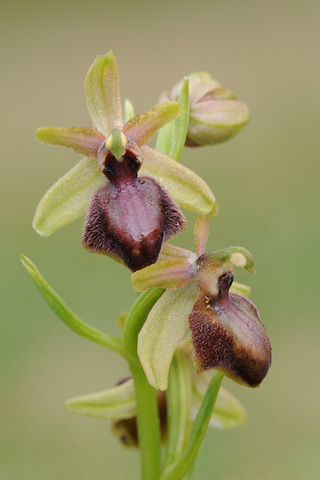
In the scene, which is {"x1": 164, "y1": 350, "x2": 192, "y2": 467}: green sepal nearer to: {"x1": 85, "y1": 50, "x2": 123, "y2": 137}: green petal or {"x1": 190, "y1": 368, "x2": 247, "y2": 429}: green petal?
{"x1": 190, "y1": 368, "x2": 247, "y2": 429}: green petal

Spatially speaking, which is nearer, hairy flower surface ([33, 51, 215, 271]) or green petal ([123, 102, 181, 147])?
hairy flower surface ([33, 51, 215, 271])

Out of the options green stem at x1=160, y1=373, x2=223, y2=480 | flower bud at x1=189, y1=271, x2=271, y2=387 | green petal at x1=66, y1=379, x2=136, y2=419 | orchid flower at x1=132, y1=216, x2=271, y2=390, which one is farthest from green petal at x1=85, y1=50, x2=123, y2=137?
green petal at x1=66, y1=379, x2=136, y2=419

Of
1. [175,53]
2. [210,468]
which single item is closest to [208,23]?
[175,53]

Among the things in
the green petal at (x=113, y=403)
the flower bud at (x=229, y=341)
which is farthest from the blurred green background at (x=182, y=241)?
the green petal at (x=113, y=403)

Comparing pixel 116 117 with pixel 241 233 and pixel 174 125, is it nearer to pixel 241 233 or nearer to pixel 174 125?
pixel 174 125

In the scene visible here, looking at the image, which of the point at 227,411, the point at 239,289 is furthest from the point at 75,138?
the point at 227,411
